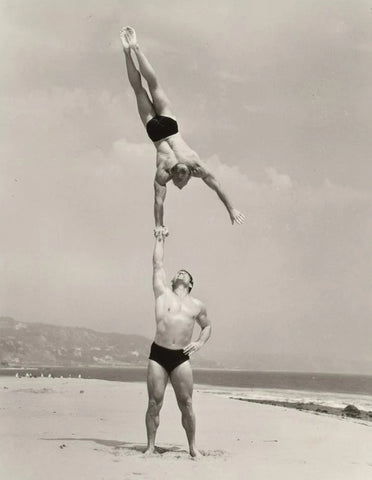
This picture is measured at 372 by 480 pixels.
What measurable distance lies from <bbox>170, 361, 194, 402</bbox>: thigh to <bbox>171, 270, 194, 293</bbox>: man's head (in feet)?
3.04

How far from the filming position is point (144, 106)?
→ 8438 millimetres

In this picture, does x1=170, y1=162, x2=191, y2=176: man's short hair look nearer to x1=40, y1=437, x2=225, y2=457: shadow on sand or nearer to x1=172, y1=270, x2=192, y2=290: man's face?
x1=172, y1=270, x2=192, y2=290: man's face

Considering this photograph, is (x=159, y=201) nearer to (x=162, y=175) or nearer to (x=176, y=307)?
(x=162, y=175)

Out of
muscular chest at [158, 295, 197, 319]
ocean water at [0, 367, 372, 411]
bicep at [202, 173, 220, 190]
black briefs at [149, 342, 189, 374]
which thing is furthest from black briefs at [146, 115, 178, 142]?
ocean water at [0, 367, 372, 411]

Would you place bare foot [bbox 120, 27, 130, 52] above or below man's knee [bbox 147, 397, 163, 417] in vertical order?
above

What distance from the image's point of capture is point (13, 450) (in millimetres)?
8211

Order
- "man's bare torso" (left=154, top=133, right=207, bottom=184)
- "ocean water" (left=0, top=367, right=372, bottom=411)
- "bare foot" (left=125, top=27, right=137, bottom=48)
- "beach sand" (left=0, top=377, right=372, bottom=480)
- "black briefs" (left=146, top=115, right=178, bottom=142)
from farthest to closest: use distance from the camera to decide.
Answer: "ocean water" (left=0, top=367, right=372, bottom=411), "black briefs" (left=146, top=115, right=178, bottom=142), "bare foot" (left=125, top=27, right=137, bottom=48), "man's bare torso" (left=154, top=133, right=207, bottom=184), "beach sand" (left=0, top=377, right=372, bottom=480)

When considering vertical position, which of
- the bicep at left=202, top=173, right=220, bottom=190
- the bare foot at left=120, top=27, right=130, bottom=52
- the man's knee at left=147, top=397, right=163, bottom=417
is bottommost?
the man's knee at left=147, top=397, right=163, bottom=417

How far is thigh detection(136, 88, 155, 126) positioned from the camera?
27.7ft

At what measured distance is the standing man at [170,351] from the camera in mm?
7930

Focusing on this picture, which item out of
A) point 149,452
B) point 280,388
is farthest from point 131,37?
point 280,388

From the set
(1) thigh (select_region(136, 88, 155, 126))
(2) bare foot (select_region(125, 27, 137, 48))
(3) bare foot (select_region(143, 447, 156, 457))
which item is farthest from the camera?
(1) thigh (select_region(136, 88, 155, 126))

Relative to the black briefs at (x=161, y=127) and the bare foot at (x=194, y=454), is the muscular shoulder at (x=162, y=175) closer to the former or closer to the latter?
the black briefs at (x=161, y=127)

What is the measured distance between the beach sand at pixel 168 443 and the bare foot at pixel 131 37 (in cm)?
465
